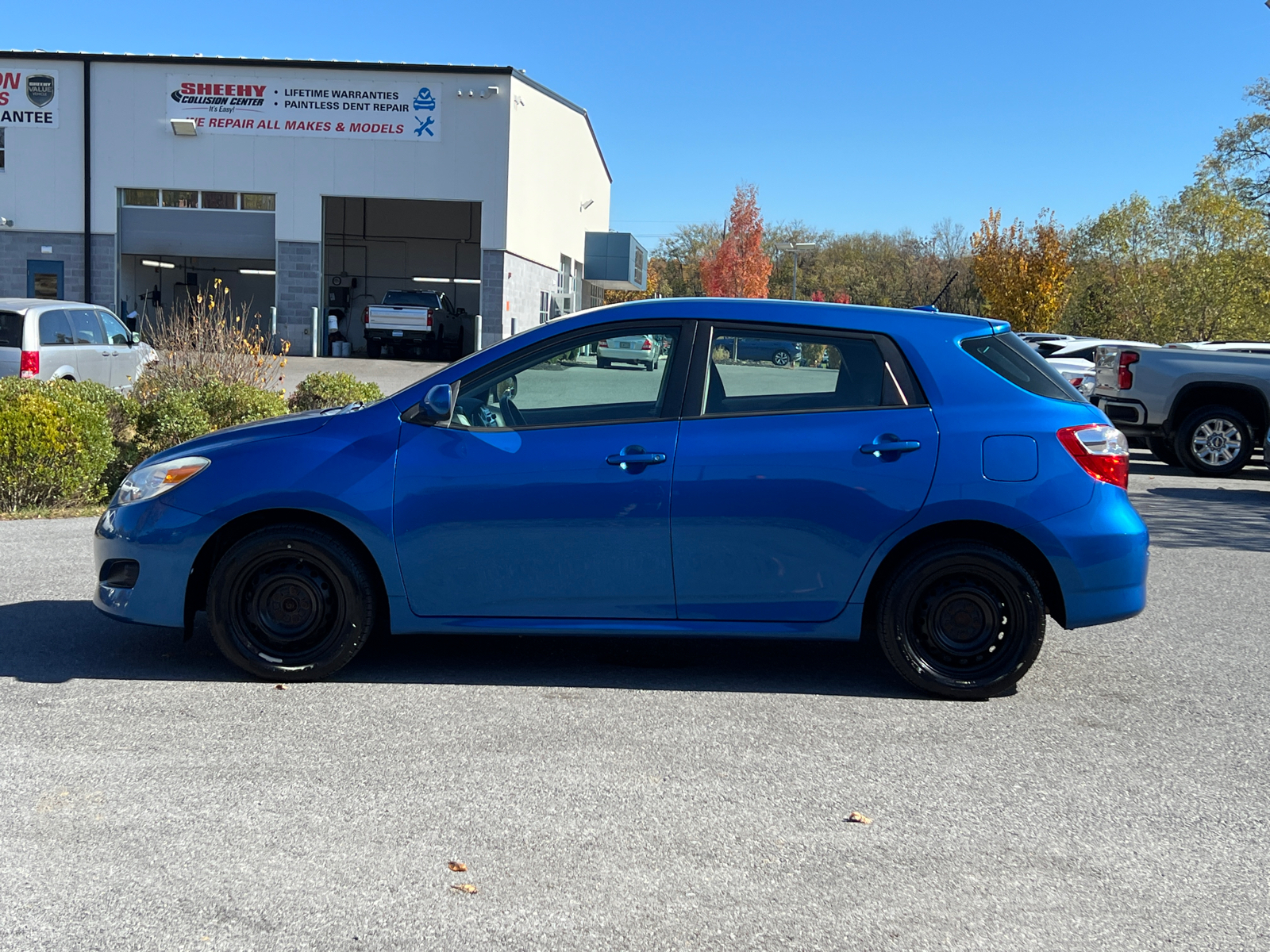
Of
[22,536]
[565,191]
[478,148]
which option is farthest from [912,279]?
[22,536]

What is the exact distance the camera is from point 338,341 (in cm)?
3719

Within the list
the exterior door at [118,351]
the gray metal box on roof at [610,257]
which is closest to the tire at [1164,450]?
the exterior door at [118,351]

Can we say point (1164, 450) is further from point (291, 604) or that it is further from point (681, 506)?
point (291, 604)

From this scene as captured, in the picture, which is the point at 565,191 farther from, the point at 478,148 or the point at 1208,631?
the point at 1208,631

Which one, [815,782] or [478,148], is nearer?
[815,782]

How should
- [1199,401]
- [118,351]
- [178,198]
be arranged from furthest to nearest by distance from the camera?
[178,198] → [118,351] → [1199,401]

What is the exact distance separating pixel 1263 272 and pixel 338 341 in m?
29.8

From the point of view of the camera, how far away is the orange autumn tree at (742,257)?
63.2m

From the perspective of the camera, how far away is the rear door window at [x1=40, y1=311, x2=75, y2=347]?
48.1 feet

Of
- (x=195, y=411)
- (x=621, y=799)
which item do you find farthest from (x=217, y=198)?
(x=621, y=799)

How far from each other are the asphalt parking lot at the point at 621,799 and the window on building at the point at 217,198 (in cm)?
3189

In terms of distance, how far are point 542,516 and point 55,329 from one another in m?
12.1

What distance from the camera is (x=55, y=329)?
14.9 meters

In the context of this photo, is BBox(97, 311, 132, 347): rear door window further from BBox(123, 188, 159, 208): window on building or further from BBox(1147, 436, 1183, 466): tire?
BBox(123, 188, 159, 208): window on building
